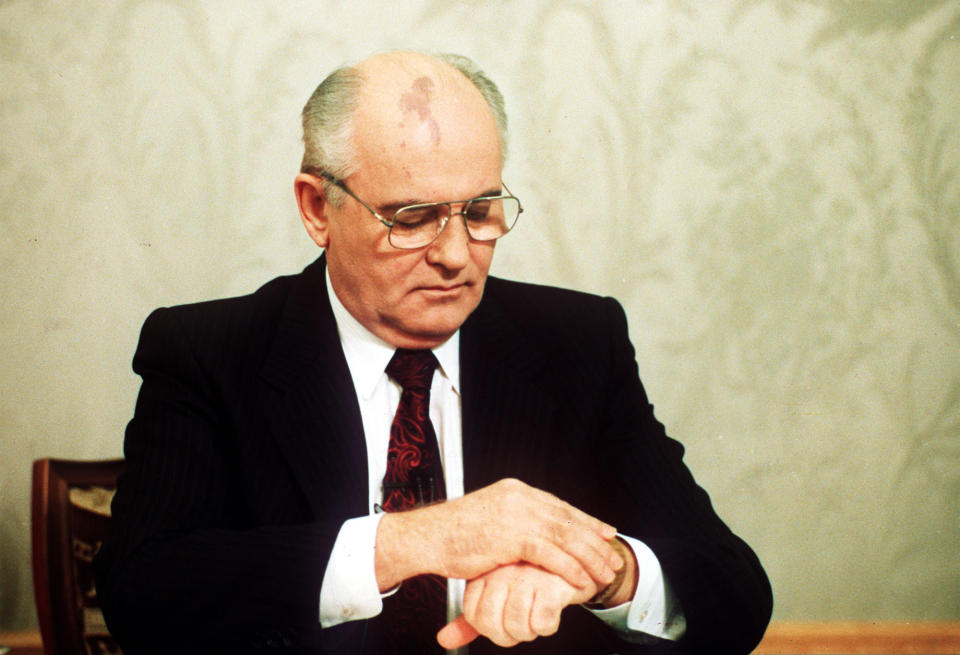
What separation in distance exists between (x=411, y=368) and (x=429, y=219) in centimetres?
31

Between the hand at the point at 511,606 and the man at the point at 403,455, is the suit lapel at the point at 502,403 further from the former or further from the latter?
the hand at the point at 511,606

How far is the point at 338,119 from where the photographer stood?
1.32 metres

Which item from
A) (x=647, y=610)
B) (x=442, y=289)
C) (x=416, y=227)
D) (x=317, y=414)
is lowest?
(x=647, y=610)

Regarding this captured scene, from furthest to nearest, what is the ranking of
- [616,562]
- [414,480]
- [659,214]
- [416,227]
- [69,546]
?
1. [659,214]
2. [69,546]
3. [414,480]
4. [416,227]
5. [616,562]

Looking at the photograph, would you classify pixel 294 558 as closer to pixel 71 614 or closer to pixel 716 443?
pixel 71 614

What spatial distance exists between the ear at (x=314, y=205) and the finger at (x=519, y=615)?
2.36 feet

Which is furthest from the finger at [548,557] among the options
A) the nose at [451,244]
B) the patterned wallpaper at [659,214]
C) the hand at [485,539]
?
the patterned wallpaper at [659,214]

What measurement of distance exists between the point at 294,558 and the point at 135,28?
144 centimetres

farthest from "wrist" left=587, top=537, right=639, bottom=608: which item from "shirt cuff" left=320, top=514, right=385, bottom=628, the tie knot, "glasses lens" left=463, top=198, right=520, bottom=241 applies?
"glasses lens" left=463, top=198, right=520, bottom=241

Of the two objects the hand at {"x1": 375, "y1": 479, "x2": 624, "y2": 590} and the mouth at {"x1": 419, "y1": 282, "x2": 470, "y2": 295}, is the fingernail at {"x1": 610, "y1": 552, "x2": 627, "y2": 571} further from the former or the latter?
the mouth at {"x1": 419, "y1": 282, "x2": 470, "y2": 295}

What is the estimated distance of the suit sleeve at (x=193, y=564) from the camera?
44.9 inches

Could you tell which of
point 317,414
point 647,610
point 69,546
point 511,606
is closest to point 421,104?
point 317,414

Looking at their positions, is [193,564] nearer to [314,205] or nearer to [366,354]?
[366,354]

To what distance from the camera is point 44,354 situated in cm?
193
